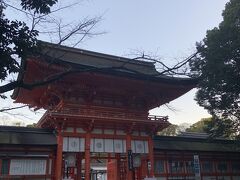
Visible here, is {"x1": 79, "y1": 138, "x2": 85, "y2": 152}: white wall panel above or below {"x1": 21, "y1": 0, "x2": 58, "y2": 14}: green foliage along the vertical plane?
below

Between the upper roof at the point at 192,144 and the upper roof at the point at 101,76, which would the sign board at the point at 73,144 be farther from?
the upper roof at the point at 192,144

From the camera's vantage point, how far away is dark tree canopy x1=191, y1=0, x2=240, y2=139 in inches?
752

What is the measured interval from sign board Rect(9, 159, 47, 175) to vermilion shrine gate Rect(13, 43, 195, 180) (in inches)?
29.7

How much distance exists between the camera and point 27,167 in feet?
48.4

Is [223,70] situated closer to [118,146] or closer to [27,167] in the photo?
[118,146]

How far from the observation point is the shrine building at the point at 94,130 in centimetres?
1487

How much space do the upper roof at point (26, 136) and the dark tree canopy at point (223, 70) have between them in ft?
34.0

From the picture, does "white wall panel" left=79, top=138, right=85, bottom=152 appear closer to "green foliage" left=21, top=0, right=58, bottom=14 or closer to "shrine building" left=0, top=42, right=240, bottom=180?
"shrine building" left=0, top=42, right=240, bottom=180

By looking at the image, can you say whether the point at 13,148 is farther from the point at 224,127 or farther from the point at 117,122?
the point at 224,127

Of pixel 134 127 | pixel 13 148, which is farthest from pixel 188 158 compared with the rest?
pixel 13 148

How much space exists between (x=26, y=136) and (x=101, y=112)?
4.59 metres

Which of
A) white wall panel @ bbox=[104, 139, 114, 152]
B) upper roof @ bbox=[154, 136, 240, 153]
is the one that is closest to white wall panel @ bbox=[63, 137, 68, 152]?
white wall panel @ bbox=[104, 139, 114, 152]

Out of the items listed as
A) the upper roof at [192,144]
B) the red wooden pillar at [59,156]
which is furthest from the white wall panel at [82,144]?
the upper roof at [192,144]

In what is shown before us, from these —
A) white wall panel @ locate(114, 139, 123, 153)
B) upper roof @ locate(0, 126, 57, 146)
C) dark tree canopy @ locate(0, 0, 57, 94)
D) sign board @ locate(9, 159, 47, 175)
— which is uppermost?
dark tree canopy @ locate(0, 0, 57, 94)
